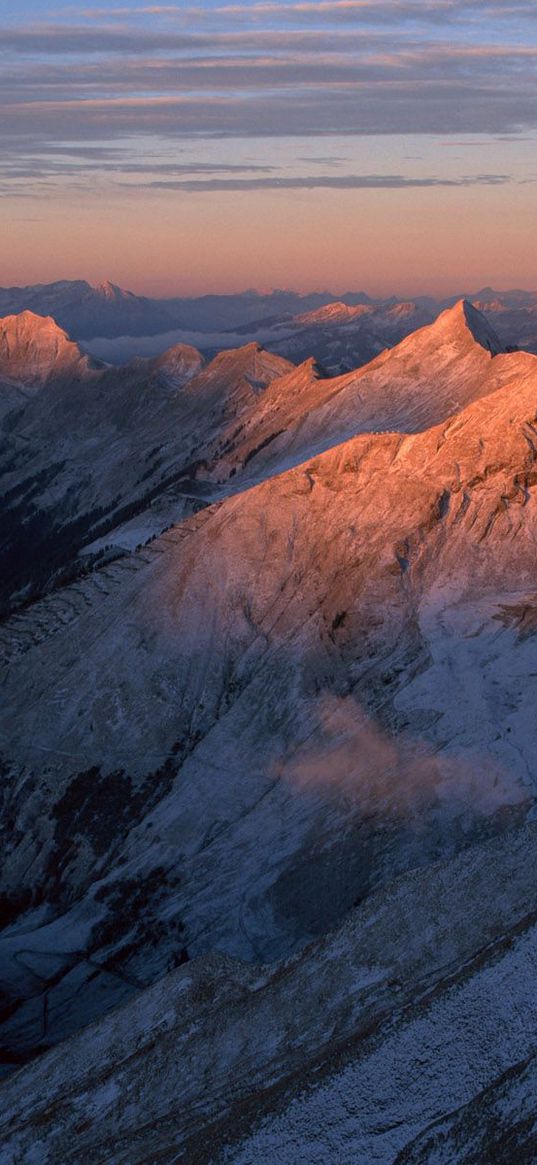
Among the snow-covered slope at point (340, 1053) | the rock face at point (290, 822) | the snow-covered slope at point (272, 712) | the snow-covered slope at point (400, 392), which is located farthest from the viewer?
the snow-covered slope at point (400, 392)

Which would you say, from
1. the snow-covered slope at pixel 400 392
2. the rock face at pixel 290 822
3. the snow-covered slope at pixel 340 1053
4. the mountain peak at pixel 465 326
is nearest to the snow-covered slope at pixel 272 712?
the rock face at pixel 290 822

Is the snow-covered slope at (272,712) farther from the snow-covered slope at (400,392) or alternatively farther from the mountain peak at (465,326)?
the mountain peak at (465,326)

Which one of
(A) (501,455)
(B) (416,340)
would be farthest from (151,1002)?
(B) (416,340)

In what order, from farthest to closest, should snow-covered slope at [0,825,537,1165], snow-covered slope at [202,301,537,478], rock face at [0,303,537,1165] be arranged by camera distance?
1. snow-covered slope at [202,301,537,478]
2. rock face at [0,303,537,1165]
3. snow-covered slope at [0,825,537,1165]

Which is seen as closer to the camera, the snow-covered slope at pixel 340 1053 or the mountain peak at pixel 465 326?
the snow-covered slope at pixel 340 1053

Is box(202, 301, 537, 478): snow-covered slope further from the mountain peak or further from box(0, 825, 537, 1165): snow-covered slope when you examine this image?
box(0, 825, 537, 1165): snow-covered slope

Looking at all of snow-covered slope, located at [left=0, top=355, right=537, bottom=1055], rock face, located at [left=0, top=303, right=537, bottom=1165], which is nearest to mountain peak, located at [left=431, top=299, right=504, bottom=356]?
rock face, located at [left=0, top=303, right=537, bottom=1165]

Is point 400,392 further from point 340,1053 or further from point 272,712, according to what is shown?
point 340,1053

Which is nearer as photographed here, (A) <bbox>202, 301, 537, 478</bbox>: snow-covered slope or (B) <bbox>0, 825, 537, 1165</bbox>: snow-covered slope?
(B) <bbox>0, 825, 537, 1165</bbox>: snow-covered slope

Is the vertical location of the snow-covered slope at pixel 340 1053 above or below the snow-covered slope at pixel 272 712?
above
